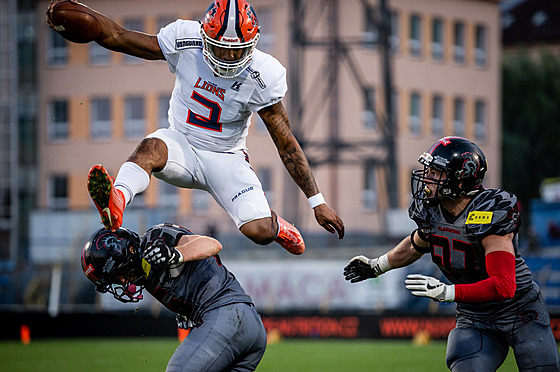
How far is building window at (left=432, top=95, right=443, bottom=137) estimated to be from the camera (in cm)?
4388

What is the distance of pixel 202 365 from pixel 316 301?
14.1m

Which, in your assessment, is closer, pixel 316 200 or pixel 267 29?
pixel 316 200

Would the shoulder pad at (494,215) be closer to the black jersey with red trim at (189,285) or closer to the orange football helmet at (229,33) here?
the black jersey with red trim at (189,285)

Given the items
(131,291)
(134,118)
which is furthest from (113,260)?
(134,118)

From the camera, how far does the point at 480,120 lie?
45438 millimetres

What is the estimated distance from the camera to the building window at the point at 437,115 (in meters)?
43.9

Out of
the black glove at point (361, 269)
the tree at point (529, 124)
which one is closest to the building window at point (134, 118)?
the tree at point (529, 124)

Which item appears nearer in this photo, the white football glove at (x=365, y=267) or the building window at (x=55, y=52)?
the white football glove at (x=365, y=267)

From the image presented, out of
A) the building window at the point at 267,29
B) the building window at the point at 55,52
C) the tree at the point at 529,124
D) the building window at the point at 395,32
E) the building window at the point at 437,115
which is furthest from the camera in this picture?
the tree at the point at 529,124

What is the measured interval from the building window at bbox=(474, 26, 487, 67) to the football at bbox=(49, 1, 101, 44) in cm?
3931

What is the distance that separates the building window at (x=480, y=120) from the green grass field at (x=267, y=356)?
27231 millimetres

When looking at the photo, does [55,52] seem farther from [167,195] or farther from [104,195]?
[104,195]

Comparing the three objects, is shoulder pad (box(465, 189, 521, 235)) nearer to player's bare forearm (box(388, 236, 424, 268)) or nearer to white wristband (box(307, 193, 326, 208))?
player's bare forearm (box(388, 236, 424, 268))

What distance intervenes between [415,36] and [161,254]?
1489 inches
